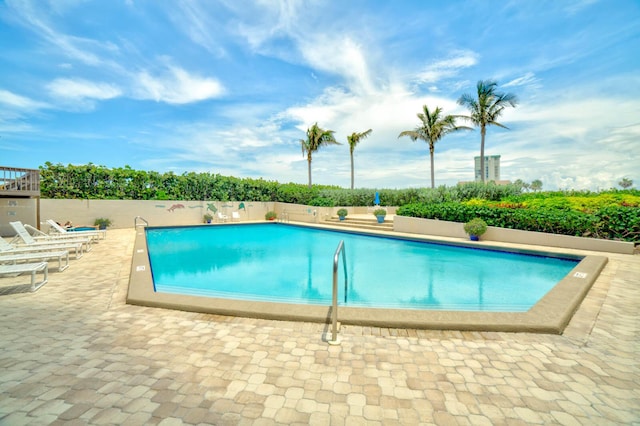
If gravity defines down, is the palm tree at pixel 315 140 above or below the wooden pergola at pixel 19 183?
above

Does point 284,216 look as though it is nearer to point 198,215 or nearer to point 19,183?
point 198,215

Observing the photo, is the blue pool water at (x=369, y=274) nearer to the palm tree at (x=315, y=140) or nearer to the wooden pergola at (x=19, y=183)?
the wooden pergola at (x=19, y=183)

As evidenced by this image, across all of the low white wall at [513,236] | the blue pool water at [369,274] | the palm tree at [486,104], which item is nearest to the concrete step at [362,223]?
the low white wall at [513,236]

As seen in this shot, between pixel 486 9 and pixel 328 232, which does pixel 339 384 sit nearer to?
pixel 486 9

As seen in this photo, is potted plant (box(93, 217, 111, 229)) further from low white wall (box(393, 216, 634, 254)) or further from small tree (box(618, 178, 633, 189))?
small tree (box(618, 178, 633, 189))

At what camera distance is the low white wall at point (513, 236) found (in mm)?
8883

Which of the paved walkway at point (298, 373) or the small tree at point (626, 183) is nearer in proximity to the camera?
the paved walkway at point (298, 373)

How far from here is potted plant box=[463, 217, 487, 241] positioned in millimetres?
10938

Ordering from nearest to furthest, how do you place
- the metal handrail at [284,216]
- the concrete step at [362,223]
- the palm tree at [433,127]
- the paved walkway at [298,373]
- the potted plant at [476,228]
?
1. the paved walkway at [298,373]
2. the potted plant at [476,228]
3. the concrete step at [362,223]
4. the metal handrail at [284,216]
5. the palm tree at [433,127]

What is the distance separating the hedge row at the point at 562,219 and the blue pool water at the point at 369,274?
2.25 meters

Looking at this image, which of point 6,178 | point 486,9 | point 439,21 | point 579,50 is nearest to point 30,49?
point 6,178

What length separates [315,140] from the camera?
24.4m

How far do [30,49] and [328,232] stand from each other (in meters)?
13.9

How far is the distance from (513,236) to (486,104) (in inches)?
568
